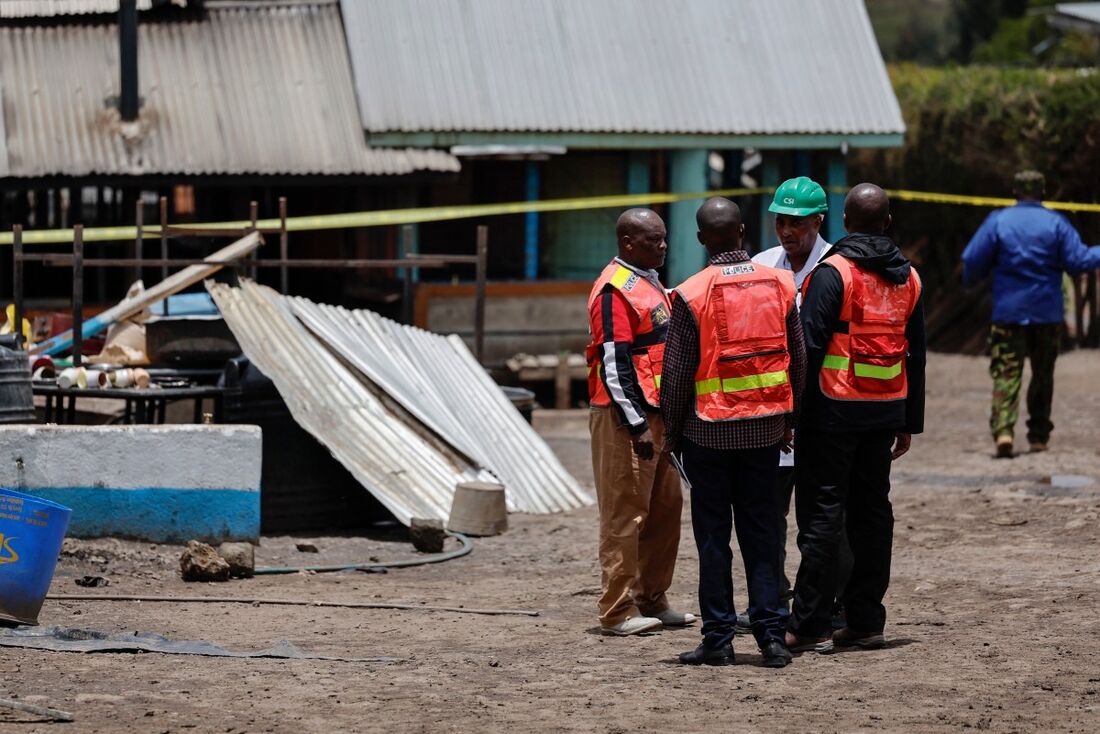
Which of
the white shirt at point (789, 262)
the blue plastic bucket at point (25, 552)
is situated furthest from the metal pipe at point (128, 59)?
the white shirt at point (789, 262)

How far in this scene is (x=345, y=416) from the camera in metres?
11.9

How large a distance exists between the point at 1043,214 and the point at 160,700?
9.15 meters

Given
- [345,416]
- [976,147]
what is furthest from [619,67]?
[345,416]

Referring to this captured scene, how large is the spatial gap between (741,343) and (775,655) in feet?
4.11

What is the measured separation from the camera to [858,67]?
2159 centimetres

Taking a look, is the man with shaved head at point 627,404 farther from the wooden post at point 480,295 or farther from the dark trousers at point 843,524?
the wooden post at point 480,295

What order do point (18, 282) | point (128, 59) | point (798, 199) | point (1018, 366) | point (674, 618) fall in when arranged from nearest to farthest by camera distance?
1. point (798, 199)
2. point (674, 618)
3. point (18, 282)
4. point (1018, 366)
5. point (128, 59)

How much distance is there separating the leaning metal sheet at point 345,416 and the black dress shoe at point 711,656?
426 cm

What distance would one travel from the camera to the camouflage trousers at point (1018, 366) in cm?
1374

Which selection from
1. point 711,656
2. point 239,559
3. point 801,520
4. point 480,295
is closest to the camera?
point 711,656

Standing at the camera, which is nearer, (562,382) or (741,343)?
(741,343)

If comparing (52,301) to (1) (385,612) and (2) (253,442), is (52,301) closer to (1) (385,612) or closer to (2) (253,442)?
(2) (253,442)

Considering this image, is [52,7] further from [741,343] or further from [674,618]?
[741,343]

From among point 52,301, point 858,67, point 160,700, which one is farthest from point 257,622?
point 858,67
